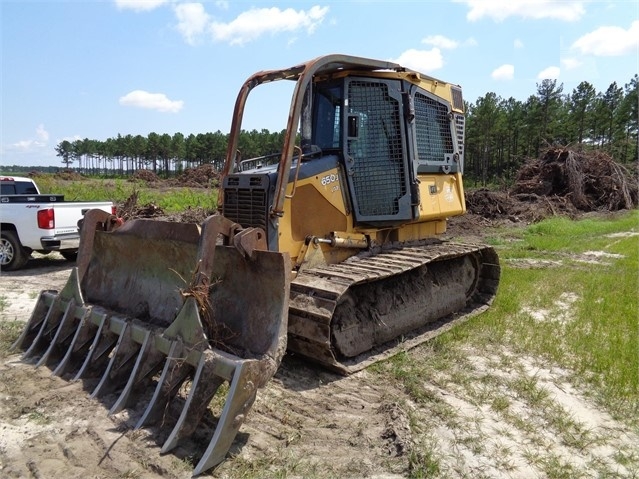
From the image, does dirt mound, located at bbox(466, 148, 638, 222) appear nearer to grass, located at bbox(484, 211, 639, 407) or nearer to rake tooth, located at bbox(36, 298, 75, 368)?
grass, located at bbox(484, 211, 639, 407)

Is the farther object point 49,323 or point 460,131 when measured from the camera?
point 460,131

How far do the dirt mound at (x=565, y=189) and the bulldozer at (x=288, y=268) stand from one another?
13705 millimetres

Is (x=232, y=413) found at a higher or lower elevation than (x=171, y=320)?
lower

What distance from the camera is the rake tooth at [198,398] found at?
3318 mm

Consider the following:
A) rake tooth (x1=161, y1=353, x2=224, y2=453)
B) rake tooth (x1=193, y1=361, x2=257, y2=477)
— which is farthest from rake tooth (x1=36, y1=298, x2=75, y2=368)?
rake tooth (x1=193, y1=361, x2=257, y2=477)

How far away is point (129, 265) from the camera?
16.5 feet

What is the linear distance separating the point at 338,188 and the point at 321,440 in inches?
106

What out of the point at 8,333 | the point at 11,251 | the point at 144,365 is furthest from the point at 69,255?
the point at 144,365

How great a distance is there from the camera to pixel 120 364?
4121 millimetres

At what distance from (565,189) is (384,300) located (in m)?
19.0

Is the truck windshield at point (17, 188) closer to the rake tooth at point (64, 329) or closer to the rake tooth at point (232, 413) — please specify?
the rake tooth at point (64, 329)

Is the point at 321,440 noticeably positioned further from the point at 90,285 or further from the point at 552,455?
the point at 90,285

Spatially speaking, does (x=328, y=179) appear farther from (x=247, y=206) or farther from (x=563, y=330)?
(x=563, y=330)

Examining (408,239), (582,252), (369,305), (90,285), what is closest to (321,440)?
(369,305)
